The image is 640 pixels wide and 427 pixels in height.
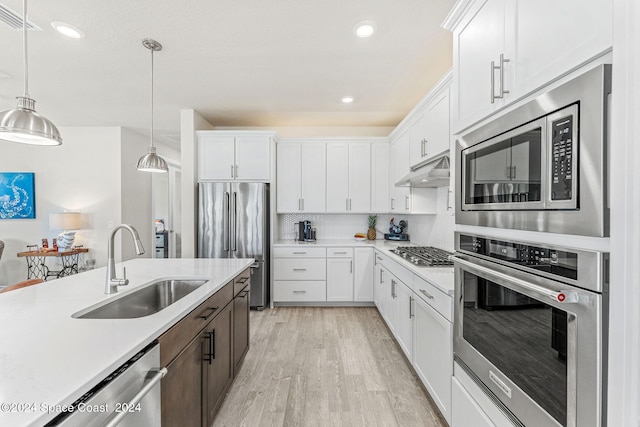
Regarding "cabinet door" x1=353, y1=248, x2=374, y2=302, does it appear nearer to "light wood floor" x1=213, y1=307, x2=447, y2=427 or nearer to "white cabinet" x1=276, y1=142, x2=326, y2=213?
"light wood floor" x1=213, y1=307, x2=447, y2=427

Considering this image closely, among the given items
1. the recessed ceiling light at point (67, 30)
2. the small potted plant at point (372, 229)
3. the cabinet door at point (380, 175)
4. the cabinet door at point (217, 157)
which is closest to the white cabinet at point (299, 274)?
the small potted plant at point (372, 229)

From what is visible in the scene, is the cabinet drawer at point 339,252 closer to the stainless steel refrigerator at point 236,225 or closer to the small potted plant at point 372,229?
the small potted plant at point 372,229

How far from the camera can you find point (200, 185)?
390 centimetres

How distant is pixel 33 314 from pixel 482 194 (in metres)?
2.01

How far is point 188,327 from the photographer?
1.34 meters

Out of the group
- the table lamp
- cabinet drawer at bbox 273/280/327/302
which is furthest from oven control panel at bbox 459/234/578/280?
the table lamp

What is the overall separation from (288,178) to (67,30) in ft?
8.90

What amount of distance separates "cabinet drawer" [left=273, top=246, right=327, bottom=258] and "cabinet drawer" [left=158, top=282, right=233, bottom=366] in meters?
2.10

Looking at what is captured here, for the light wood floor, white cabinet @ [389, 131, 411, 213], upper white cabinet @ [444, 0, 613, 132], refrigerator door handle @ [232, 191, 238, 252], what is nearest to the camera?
upper white cabinet @ [444, 0, 613, 132]

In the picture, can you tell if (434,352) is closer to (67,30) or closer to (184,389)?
(184,389)

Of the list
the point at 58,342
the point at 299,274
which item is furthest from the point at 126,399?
the point at 299,274

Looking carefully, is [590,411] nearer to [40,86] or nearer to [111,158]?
[40,86]

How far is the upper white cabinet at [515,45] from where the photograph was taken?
31.4 inches

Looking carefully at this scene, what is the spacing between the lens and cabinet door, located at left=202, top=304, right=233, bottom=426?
5.16ft
